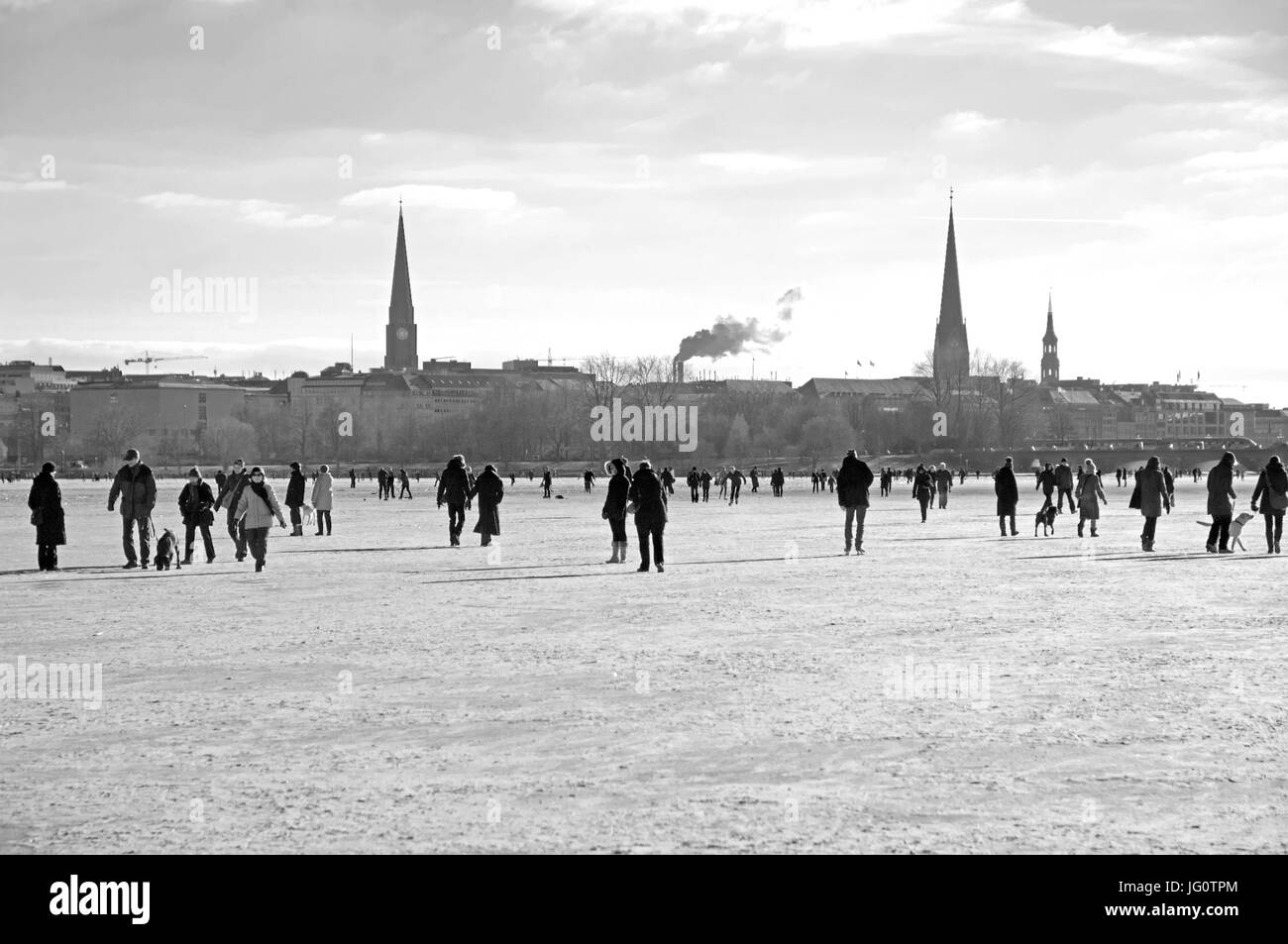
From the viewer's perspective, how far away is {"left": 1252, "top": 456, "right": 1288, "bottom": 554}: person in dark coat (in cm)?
2148

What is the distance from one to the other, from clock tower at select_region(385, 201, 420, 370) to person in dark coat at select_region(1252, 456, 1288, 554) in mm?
155941

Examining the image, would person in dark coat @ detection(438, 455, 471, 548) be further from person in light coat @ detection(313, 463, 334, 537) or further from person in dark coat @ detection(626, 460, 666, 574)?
person in dark coat @ detection(626, 460, 666, 574)

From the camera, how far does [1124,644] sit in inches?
444

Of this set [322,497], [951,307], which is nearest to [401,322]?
[951,307]

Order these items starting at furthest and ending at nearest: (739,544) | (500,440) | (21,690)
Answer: (500,440) → (739,544) → (21,690)

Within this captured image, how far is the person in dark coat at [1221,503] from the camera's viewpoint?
21297 millimetres

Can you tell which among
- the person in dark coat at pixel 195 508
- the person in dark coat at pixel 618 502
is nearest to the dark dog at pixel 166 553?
the person in dark coat at pixel 195 508

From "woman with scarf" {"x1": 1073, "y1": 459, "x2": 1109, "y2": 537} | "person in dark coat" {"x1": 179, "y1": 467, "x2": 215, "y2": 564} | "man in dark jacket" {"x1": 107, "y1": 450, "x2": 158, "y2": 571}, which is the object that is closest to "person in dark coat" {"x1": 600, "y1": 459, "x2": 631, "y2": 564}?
"person in dark coat" {"x1": 179, "y1": 467, "x2": 215, "y2": 564}

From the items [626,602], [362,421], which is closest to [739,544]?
[626,602]

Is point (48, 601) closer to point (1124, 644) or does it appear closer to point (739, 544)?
point (1124, 644)

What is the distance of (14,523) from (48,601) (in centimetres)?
2276

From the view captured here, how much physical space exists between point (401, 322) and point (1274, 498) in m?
171

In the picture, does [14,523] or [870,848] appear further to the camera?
[14,523]
